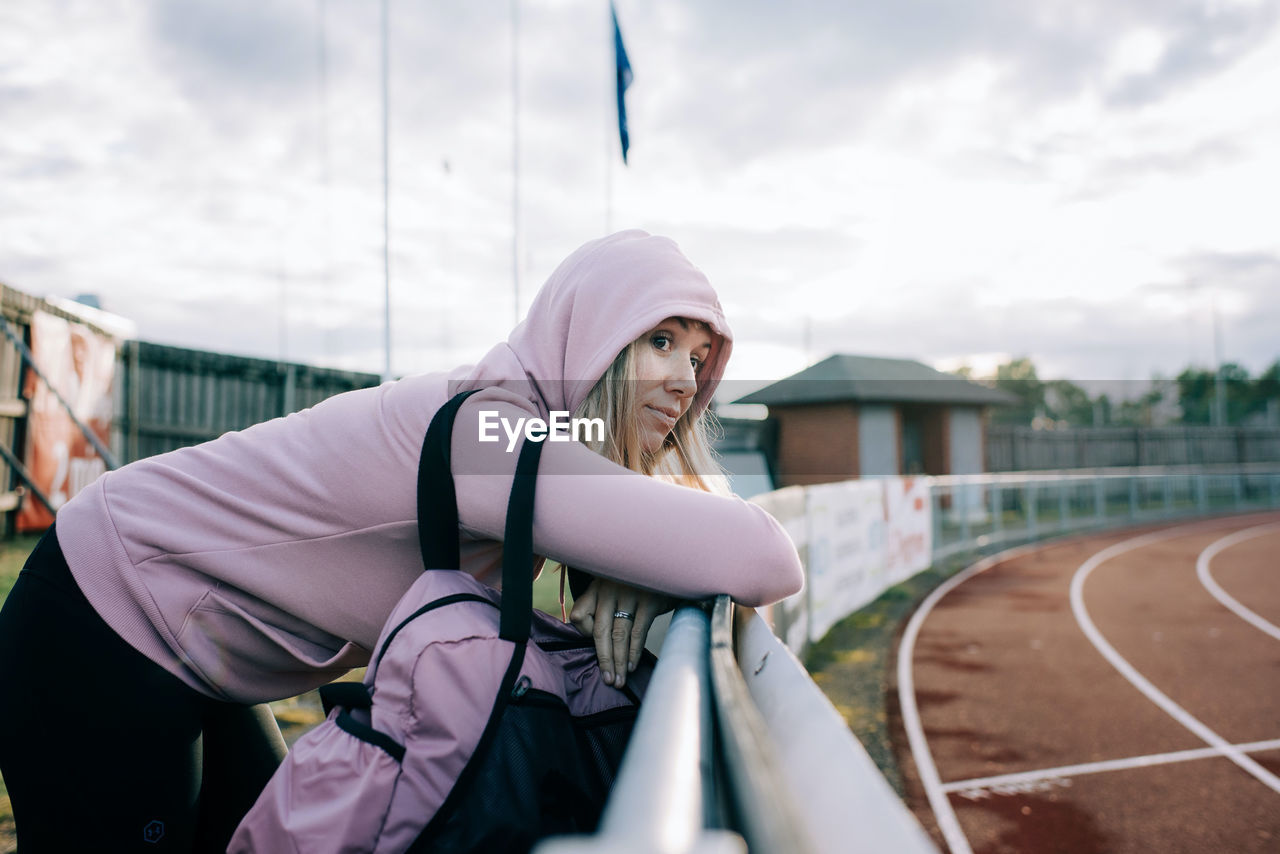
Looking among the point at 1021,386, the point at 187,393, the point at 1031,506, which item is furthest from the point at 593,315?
the point at 1021,386

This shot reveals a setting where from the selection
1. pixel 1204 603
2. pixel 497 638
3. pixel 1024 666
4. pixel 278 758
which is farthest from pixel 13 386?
pixel 1204 603

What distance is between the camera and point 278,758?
172 centimetres

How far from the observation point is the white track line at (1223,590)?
32.6 feet

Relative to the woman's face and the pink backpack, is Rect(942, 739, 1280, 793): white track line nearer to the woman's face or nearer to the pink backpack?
the woman's face

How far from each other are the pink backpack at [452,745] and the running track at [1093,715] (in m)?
4.06

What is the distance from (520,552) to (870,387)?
79.6 feet

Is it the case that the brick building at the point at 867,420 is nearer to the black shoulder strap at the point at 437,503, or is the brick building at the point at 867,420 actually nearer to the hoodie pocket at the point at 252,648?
the hoodie pocket at the point at 252,648

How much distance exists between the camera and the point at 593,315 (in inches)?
62.1

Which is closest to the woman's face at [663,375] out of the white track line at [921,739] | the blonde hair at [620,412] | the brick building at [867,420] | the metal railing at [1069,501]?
the blonde hair at [620,412]

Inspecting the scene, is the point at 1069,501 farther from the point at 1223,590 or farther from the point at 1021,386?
the point at 1021,386

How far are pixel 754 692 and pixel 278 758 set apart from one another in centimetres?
119

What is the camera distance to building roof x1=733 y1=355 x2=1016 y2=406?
24328 millimetres

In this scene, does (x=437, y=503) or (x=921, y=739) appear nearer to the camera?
(x=437, y=503)

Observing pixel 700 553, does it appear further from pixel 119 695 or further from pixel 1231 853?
pixel 1231 853
